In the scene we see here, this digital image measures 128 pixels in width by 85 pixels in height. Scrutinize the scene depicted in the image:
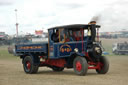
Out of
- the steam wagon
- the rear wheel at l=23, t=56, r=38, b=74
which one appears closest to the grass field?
the rear wheel at l=23, t=56, r=38, b=74

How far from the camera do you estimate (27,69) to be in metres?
14.8

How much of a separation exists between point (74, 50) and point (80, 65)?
791 millimetres

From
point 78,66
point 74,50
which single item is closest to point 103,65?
point 78,66

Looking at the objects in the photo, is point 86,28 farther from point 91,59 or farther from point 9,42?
point 9,42

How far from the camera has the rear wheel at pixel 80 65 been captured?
1194 cm

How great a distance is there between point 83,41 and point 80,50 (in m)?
0.45

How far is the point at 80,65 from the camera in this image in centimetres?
1214

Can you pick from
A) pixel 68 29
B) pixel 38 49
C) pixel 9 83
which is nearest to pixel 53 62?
pixel 38 49

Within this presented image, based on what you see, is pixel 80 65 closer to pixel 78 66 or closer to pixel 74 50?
pixel 78 66

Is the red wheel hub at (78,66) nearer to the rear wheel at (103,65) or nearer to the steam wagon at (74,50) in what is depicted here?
the steam wagon at (74,50)

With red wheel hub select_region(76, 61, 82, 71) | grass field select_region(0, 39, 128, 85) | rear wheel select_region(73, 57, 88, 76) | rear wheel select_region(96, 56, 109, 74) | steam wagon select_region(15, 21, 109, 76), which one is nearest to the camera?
grass field select_region(0, 39, 128, 85)

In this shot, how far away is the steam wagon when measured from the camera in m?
12.3

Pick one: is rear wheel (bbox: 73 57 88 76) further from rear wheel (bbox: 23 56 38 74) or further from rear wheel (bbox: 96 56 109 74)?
rear wheel (bbox: 23 56 38 74)

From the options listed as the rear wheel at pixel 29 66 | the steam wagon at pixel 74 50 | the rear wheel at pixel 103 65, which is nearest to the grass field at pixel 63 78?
the rear wheel at pixel 103 65
